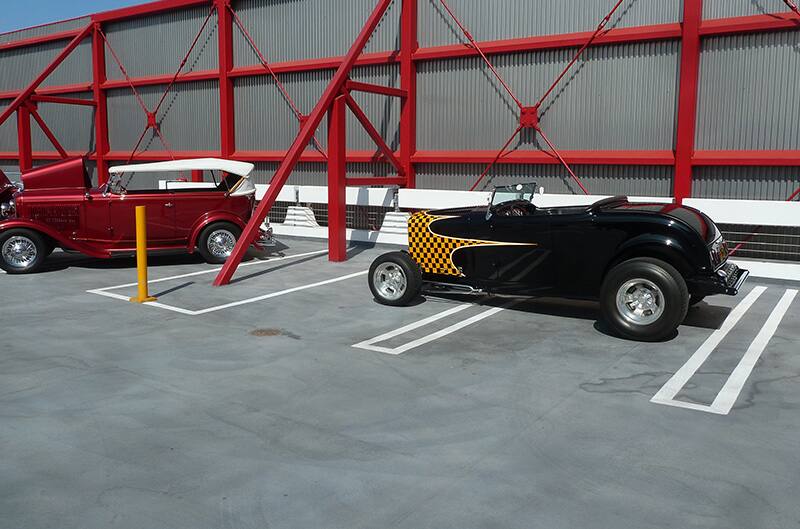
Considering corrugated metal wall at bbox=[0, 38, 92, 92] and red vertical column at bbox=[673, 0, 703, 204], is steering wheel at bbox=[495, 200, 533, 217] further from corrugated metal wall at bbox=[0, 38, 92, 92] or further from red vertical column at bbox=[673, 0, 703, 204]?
corrugated metal wall at bbox=[0, 38, 92, 92]

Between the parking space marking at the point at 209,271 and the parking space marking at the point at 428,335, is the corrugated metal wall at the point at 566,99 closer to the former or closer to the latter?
the parking space marking at the point at 209,271

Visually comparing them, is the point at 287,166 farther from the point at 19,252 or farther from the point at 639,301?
the point at 639,301

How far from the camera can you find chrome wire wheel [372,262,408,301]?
8.59 meters

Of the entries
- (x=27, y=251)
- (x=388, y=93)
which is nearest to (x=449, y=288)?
(x=388, y=93)

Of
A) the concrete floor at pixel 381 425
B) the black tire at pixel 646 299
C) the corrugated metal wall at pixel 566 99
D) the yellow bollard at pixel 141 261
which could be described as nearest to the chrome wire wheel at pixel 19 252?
the yellow bollard at pixel 141 261

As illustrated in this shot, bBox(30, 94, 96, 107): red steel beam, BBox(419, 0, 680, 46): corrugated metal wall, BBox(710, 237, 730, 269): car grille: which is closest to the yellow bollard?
BBox(710, 237, 730, 269): car grille

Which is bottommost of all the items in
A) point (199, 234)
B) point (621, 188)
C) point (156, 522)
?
point (156, 522)

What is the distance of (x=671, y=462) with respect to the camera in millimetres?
4121

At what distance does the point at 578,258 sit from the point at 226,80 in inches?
535

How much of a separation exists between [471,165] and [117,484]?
1159cm

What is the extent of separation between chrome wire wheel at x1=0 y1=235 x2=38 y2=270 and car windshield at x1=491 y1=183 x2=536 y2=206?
25.0 feet

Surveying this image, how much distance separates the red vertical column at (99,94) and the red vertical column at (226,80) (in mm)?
5393

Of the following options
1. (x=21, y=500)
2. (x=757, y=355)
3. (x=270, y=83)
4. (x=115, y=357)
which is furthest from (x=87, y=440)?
(x=270, y=83)

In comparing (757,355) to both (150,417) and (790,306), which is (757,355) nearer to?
(790,306)
